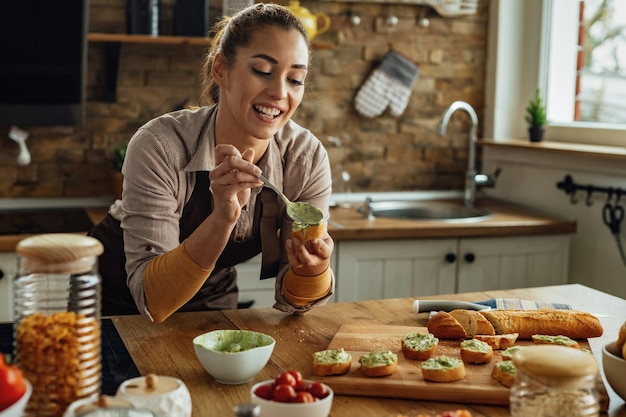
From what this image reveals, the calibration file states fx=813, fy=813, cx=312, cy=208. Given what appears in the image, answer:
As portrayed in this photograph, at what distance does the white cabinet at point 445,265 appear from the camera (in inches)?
122

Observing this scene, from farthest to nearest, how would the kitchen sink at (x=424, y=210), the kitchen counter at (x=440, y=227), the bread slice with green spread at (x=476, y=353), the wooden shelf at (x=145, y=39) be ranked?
the kitchen sink at (x=424, y=210), the wooden shelf at (x=145, y=39), the kitchen counter at (x=440, y=227), the bread slice with green spread at (x=476, y=353)

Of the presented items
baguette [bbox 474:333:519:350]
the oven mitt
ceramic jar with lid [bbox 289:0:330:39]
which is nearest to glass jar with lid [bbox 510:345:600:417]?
baguette [bbox 474:333:519:350]

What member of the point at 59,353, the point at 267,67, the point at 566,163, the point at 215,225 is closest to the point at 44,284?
the point at 59,353

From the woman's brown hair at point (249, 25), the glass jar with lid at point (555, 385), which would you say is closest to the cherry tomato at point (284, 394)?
the glass jar with lid at point (555, 385)

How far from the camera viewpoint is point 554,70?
376 centimetres

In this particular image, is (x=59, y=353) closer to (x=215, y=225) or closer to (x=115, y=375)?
(x=115, y=375)

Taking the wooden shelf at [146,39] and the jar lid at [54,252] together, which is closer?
the jar lid at [54,252]

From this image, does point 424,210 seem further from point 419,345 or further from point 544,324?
point 419,345

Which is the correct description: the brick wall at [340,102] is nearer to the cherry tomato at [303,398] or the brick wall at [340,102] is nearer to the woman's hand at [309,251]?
the woman's hand at [309,251]

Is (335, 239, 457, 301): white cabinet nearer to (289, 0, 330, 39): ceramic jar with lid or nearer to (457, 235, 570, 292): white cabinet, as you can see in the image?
(457, 235, 570, 292): white cabinet

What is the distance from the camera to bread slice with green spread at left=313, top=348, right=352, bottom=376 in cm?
144

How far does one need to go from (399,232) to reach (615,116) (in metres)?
1.13

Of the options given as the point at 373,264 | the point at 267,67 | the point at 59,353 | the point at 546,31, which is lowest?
the point at 373,264

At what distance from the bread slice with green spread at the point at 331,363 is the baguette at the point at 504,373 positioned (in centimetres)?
26
